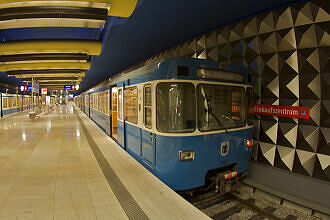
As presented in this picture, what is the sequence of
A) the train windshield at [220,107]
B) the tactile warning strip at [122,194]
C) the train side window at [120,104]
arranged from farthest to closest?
the train side window at [120,104] → the train windshield at [220,107] → the tactile warning strip at [122,194]

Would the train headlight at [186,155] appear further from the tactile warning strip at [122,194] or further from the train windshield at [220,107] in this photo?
the tactile warning strip at [122,194]

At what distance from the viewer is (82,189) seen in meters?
3.45

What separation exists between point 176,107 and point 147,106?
0.75 m

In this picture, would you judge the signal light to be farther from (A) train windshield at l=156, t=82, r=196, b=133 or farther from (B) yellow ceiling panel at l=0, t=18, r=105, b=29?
(B) yellow ceiling panel at l=0, t=18, r=105, b=29

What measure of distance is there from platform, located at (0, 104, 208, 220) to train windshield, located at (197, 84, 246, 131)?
1374 mm

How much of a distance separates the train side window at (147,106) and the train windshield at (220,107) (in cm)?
92

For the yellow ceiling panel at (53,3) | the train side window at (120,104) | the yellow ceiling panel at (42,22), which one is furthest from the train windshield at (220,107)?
the yellow ceiling panel at (42,22)

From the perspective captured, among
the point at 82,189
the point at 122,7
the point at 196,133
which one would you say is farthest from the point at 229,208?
the point at 122,7

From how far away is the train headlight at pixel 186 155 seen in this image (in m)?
Result: 3.26

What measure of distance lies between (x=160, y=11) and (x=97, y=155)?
4.11m

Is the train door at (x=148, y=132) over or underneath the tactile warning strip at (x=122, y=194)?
over

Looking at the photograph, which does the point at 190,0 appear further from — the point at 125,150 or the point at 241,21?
the point at 125,150

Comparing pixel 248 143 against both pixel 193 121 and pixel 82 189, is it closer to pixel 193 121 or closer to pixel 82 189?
pixel 193 121

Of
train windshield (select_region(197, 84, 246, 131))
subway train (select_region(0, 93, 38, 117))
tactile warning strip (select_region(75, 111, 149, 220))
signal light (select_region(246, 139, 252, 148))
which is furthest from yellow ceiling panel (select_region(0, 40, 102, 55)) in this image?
subway train (select_region(0, 93, 38, 117))
